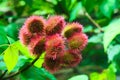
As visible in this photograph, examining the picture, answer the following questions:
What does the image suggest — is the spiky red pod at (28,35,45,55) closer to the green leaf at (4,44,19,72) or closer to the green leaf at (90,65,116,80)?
the green leaf at (4,44,19,72)

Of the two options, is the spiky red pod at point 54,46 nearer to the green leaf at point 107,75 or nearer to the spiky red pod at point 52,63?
the spiky red pod at point 52,63

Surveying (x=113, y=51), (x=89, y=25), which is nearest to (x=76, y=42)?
(x=113, y=51)

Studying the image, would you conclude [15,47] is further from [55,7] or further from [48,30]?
[55,7]

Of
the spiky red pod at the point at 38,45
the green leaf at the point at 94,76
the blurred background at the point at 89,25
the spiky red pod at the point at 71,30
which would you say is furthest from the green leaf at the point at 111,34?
the spiky red pod at the point at 38,45

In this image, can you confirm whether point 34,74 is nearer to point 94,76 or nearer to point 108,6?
point 94,76

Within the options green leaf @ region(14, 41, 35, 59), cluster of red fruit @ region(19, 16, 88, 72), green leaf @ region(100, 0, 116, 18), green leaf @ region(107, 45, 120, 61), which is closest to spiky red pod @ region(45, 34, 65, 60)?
cluster of red fruit @ region(19, 16, 88, 72)

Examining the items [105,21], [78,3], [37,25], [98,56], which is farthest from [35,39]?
[98,56]

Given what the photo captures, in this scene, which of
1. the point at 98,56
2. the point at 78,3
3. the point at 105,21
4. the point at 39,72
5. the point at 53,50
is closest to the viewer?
the point at 53,50
